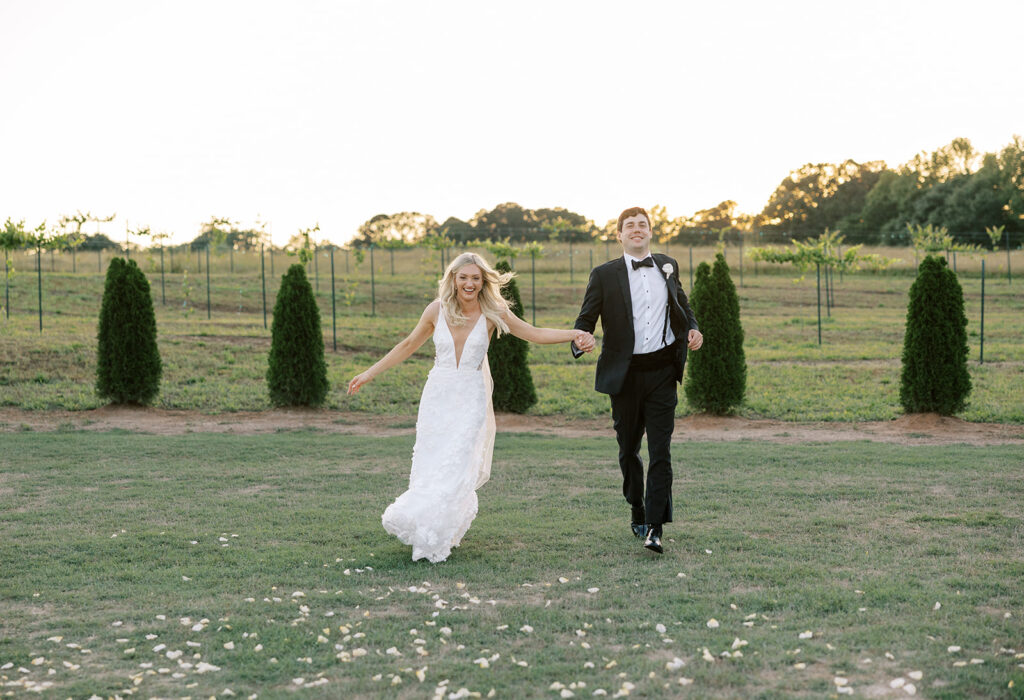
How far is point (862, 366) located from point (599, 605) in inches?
681

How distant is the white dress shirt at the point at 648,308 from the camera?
6.49m

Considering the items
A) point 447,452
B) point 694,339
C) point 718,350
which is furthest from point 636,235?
point 718,350

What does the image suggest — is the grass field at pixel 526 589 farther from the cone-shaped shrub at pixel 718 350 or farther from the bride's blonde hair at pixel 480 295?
the cone-shaped shrub at pixel 718 350

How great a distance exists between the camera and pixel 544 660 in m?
4.30

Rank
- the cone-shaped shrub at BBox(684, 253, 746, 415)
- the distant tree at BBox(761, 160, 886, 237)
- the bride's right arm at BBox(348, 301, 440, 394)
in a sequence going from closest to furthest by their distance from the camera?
1. the bride's right arm at BBox(348, 301, 440, 394)
2. the cone-shaped shrub at BBox(684, 253, 746, 415)
3. the distant tree at BBox(761, 160, 886, 237)

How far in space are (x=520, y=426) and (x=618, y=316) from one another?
8114 mm

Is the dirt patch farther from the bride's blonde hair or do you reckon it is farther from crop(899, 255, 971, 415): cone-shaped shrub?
the bride's blonde hair

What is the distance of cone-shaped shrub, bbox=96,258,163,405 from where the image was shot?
15508mm

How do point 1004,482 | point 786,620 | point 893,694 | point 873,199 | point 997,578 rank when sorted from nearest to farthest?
point 893,694 → point 786,620 → point 997,578 → point 1004,482 → point 873,199

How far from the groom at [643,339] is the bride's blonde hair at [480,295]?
62 cm

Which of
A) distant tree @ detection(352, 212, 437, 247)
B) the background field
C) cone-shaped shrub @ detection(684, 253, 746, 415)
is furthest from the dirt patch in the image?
distant tree @ detection(352, 212, 437, 247)

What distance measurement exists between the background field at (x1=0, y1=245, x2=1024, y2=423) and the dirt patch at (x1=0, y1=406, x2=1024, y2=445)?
602mm

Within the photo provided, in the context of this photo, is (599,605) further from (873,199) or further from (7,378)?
(873,199)

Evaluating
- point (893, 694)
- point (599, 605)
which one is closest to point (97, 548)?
point (599, 605)
